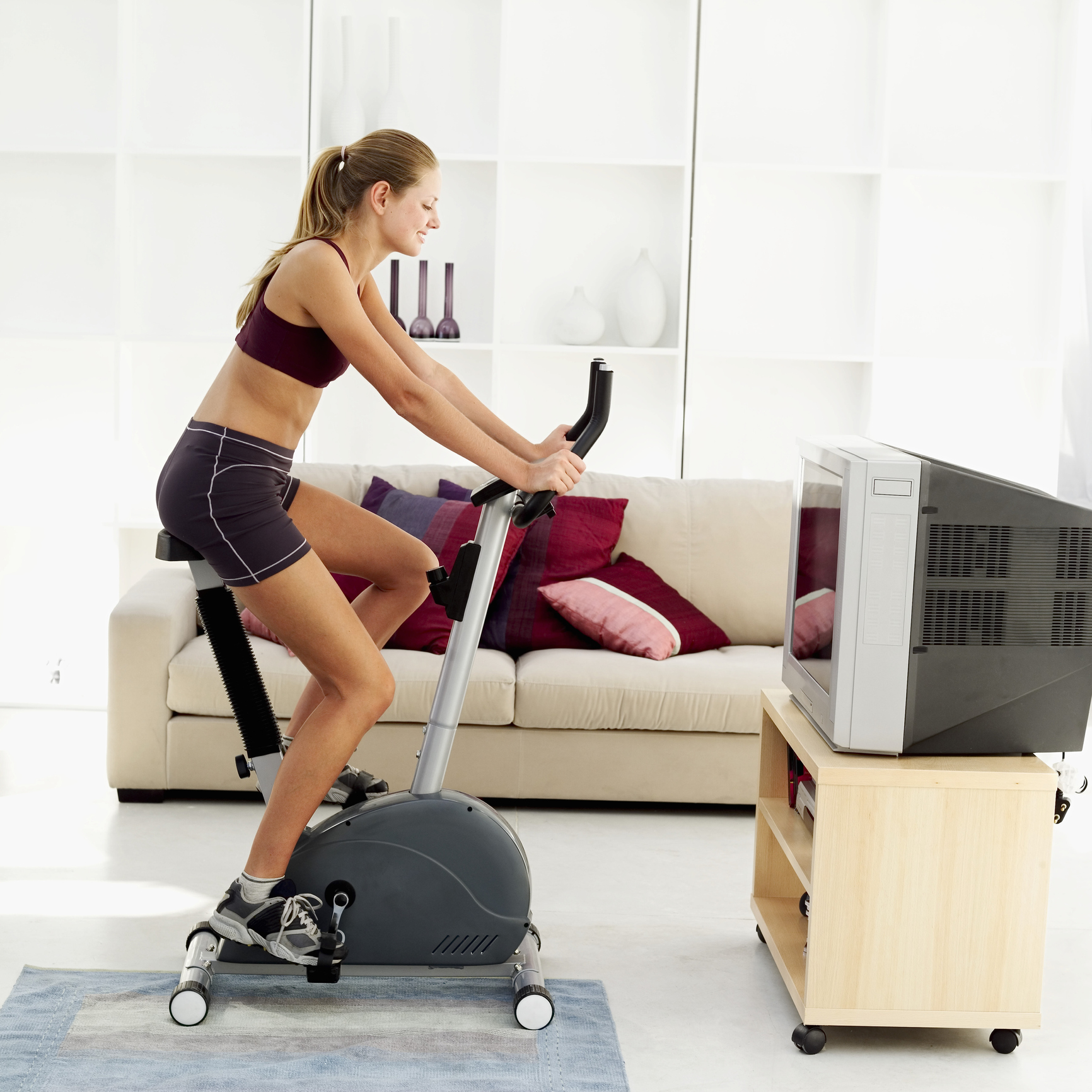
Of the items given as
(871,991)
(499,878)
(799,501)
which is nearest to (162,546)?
(499,878)

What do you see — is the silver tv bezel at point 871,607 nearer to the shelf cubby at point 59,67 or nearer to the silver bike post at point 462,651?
the silver bike post at point 462,651

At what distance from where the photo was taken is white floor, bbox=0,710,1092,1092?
2.04 m

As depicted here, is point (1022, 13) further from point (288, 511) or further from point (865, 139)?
point (288, 511)

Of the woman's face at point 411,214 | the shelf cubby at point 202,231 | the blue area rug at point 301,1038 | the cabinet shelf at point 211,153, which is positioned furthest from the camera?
the shelf cubby at point 202,231

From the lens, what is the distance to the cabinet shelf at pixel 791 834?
2.11m

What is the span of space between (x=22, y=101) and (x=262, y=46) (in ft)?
2.71

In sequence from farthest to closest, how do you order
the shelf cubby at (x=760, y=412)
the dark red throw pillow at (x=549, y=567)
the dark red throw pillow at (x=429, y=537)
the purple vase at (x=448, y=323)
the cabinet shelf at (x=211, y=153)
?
the shelf cubby at (x=760, y=412), the purple vase at (x=448, y=323), the cabinet shelf at (x=211, y=153), the dark red throw pillow at (x=549, y=567), the dark red throw pillow at (x=429, y=537)

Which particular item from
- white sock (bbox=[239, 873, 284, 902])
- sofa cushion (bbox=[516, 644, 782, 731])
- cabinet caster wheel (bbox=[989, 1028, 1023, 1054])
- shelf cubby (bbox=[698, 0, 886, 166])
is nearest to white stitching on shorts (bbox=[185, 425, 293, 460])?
white sock (bbox=[239, 873, 284, 902])

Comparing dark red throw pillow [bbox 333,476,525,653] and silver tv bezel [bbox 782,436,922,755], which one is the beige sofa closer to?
dark red throw pillow [bbox 333,476,525,653]

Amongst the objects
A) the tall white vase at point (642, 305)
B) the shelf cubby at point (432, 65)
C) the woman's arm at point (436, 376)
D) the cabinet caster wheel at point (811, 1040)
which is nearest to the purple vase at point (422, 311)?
the shelf cubby at point (432, 65)

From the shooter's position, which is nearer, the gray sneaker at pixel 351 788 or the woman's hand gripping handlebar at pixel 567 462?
the woman's hand gripping handlebar at pixel 567 462

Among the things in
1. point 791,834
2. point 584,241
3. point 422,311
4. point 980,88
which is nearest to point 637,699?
point 791,834

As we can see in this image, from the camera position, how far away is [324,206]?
83.7 inches

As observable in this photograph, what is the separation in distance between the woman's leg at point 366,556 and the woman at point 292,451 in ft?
Result: 0.32
